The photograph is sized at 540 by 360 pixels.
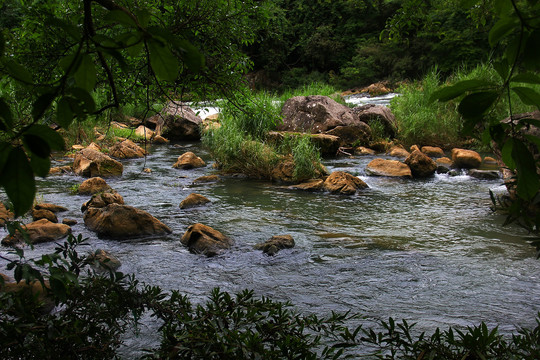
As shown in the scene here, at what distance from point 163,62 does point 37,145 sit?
23 cm

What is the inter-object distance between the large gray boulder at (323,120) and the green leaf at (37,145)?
38.4 ft

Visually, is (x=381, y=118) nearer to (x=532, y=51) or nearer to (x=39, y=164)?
(x=532, y=51)

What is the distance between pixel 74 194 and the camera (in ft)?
24.6

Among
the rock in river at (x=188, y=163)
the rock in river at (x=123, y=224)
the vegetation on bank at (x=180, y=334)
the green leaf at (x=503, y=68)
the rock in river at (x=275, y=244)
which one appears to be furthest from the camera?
the rock in river at (x=188, y=163)

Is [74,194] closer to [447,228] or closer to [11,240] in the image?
[11,240]

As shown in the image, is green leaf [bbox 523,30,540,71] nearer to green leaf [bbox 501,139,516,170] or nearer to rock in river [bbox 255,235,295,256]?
green leaf [bbox 501,139,516,170]

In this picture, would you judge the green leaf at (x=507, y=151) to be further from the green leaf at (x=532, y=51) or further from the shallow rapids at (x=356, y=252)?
the shallow rapids at (x=356, y=252)

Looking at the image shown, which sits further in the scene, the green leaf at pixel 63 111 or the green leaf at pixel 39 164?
the green leaf at pixel 63 111

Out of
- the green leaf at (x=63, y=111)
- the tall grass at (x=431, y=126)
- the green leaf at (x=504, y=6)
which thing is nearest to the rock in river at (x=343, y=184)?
Answer: the tall grass at (x=431, y=126)

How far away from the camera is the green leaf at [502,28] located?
71 cm

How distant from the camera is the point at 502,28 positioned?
2.36ft

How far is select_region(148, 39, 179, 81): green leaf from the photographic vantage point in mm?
658

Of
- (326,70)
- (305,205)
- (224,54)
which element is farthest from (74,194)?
(326,70)

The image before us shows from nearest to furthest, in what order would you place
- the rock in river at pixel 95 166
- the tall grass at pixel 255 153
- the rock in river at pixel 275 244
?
the rock in river at pixel 275 244
the tall grass at pixel 255 153
the rock in river at pixel 95 166
